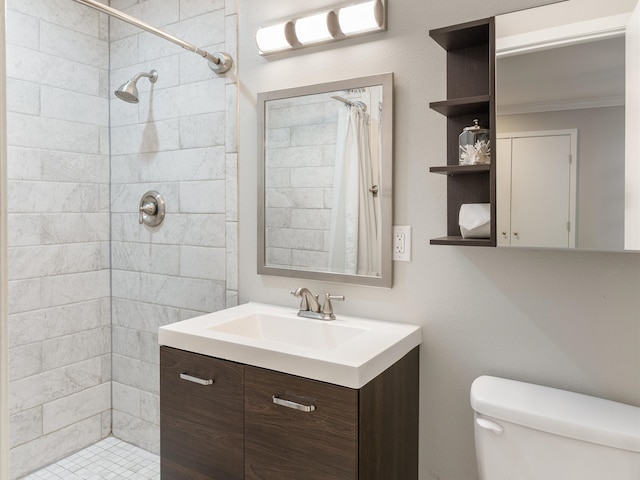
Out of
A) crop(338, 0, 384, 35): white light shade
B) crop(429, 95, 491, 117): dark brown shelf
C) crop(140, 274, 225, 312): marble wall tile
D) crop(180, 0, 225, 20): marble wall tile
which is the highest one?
crop(180, 0, 225, 20): marble wall tile

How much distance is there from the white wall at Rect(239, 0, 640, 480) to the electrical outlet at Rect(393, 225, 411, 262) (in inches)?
1.1

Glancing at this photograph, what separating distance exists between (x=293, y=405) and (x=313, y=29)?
55.4 inches

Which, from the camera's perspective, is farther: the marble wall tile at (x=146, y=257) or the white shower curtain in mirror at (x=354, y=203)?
the marble wall tile at (x=146, y=257)

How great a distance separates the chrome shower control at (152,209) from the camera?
243cm

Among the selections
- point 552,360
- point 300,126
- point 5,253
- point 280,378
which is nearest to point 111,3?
point 300,126

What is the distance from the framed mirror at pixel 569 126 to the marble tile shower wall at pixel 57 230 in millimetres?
2151

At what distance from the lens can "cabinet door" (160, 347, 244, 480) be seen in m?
1.52

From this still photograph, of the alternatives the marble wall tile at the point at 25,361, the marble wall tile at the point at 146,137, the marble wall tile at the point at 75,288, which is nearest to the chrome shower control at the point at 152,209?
the marble wall tile at the point at 146,137

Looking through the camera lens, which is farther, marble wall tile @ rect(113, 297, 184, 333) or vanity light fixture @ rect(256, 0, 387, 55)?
marble wall tile @ rect(113, 297, 184, 333)

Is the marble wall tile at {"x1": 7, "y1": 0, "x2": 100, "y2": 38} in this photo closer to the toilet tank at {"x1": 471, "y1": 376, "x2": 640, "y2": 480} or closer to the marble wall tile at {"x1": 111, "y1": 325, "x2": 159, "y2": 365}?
the marble wall tile at {"x1": 111, "y1": 325, "x2": 159, "y2": 365}

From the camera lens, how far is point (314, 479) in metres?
1.35

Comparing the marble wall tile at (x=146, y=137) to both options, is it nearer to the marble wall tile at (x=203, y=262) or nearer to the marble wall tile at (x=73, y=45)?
the marble wall tile at (x=73, y=45)

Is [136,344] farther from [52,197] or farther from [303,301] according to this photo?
[303,301]

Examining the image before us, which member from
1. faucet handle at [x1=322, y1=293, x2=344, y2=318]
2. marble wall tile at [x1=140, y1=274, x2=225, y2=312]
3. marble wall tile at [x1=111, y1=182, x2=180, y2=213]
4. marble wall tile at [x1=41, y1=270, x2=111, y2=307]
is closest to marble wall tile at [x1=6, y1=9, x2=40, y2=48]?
marble wall tile at [x1=111, y1=182, x2=180, y2=213]
